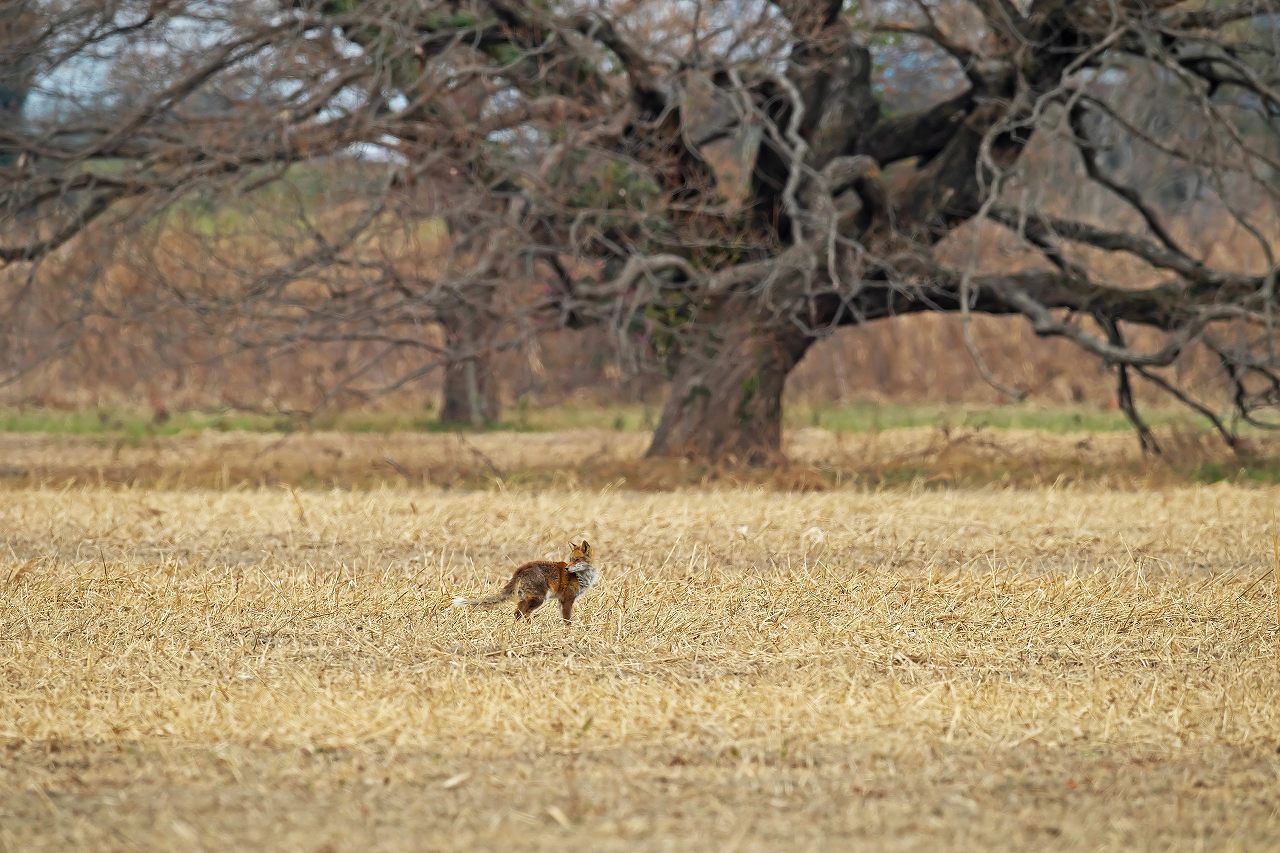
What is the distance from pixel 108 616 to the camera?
6.32 m

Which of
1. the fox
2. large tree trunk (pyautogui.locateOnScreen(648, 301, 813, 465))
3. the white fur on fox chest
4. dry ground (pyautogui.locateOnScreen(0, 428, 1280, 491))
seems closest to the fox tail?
the fox

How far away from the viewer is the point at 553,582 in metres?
6.04

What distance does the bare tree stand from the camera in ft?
38.4

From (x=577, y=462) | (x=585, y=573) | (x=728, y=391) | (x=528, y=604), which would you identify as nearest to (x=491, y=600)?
(x=528, y=604)

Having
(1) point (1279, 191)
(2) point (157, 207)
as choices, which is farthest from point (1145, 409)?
(2) point (157, 207)

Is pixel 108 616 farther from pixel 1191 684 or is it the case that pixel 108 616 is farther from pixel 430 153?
pixel 430 153

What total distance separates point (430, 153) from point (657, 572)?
5.29 metres

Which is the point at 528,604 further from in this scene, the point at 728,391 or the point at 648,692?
the point at 728,391

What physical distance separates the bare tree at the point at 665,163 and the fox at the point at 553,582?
17.7 ft

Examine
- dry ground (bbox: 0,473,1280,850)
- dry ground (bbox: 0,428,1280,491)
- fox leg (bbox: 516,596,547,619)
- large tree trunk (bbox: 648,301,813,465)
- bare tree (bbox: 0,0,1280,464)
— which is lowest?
dry ground (bbox: 0,473,1280,850)

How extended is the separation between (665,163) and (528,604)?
7.24 meters

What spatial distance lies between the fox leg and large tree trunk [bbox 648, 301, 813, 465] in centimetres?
686

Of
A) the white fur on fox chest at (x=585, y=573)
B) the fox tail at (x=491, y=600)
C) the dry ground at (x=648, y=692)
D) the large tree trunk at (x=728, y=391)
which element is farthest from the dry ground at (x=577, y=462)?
the white fur on fox chest at (x=585, y=573)

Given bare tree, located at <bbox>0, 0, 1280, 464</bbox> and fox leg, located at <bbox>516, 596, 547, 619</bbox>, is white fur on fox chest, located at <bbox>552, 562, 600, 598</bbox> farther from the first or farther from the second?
bare tree, located at <bbox>0, 0, 1280, 464</bbox>
